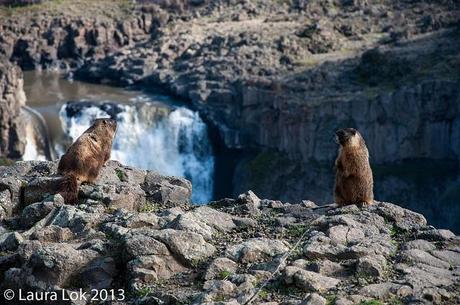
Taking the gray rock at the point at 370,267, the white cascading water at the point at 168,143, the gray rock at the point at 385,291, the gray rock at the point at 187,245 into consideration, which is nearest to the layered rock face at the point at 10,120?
the white cascading water at the point at 168,143

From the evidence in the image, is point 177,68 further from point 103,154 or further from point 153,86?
point 103,154

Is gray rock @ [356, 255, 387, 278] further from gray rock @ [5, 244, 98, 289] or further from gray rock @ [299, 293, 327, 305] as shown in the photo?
gray rock @ [5, 244, 98, 289]

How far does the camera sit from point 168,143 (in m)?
57.5

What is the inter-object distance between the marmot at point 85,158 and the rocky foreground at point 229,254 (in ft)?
1.66

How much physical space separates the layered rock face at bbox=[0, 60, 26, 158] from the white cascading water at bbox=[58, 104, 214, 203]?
3.67 meters

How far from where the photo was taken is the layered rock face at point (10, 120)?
51.4 m

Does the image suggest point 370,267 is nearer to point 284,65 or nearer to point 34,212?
point 34,212

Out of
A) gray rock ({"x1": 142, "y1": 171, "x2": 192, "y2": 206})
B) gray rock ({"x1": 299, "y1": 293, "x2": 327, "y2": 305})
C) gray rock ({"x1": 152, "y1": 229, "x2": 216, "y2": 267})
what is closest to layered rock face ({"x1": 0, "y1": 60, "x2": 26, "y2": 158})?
gray rock ({"x1": 142, "y1": 171, "x2": 192, "y2": 206})

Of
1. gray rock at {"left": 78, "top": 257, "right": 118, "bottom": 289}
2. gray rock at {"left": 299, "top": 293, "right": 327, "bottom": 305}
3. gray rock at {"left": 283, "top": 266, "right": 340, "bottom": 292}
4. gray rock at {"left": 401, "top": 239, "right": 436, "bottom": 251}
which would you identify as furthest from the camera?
gray rock at {"left": 401, "top": 239, "right": 436, "bottom": 251}

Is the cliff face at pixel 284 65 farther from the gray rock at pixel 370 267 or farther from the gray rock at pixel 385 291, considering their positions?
the gray rock at pixel 385 291

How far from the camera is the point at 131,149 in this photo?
185 ft

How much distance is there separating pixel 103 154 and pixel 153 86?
4513cm

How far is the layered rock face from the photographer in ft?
169

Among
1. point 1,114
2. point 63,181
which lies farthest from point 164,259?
point 1,114
